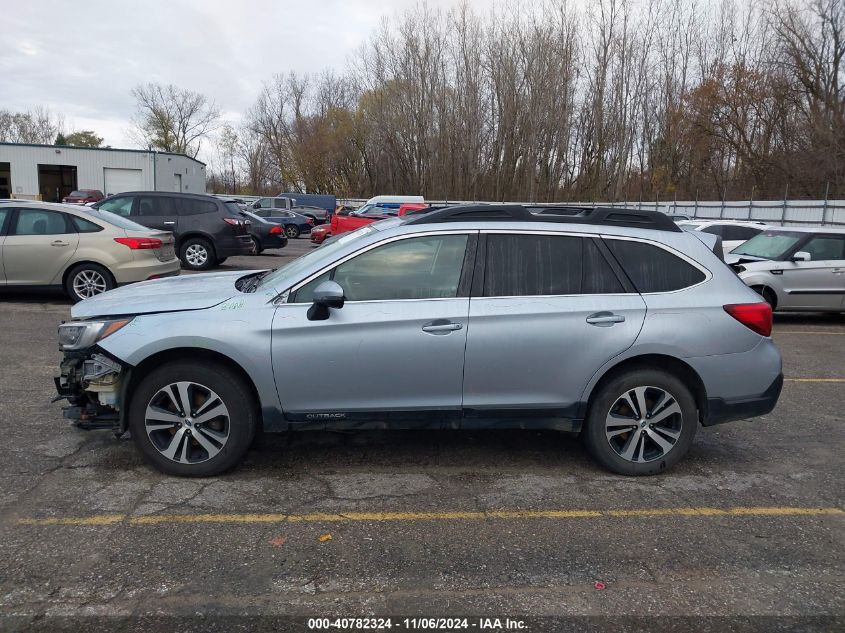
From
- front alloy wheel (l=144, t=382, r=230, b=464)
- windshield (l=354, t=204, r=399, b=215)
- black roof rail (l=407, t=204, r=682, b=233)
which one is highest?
windshield (l=354, t=204, r=399, b=215)

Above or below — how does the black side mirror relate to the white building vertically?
below

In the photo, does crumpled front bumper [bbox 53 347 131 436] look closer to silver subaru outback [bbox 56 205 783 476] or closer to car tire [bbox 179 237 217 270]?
silver subaru outback [bbox 56 205 783 476]

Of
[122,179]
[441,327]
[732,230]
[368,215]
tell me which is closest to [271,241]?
[368,215]

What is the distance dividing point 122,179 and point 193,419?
155 ft

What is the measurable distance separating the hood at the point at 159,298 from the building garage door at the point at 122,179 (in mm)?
45184

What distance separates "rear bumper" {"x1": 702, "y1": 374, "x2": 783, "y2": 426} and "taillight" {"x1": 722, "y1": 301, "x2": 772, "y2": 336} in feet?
1.23

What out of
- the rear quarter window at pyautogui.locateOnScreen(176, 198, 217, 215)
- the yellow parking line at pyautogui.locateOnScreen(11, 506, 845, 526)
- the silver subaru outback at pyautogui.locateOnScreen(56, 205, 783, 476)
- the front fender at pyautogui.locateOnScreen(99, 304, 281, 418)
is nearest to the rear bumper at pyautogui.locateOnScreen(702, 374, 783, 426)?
the silver subaru outback at pyautogui.locateOnScreen(56, 205, 783, 476)

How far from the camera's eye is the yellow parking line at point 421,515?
3926 mm

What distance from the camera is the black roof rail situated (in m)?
4.78

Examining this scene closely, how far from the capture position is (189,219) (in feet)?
52.3

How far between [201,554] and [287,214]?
34720 millimetres

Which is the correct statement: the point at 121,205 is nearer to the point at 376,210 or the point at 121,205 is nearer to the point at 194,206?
the point at 194,206

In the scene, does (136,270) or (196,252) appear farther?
(196,252)

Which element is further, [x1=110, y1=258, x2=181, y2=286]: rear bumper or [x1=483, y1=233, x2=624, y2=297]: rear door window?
[x1=110, y1=258, x2=181, y2=286]: rear bumper
